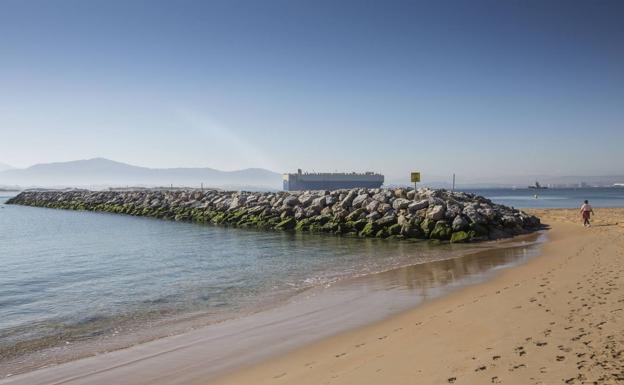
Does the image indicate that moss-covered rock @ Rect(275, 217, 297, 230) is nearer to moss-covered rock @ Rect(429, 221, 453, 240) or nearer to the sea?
the sea

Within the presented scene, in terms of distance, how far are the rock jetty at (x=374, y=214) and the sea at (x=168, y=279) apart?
6.66 ft

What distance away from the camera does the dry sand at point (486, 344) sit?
204 inches

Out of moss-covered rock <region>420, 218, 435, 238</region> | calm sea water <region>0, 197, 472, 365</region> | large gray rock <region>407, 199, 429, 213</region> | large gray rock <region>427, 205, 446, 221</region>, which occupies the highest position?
large gray rock <region>407, 199, 429, 213</region>

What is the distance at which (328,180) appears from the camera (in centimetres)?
8794

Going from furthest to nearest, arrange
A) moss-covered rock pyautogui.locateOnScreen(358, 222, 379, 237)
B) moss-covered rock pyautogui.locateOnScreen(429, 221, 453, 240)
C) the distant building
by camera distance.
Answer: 1. the distant building
2. moss-covered rock pyautogui.locateOnScreen(358, 222, 379, 237)
3. moss-covered rock pyautogui.locateOnScreen(429, 221, 453, 240)

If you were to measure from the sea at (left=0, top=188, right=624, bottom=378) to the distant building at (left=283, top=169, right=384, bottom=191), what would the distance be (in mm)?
62701

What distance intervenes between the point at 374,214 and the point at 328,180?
206 ft

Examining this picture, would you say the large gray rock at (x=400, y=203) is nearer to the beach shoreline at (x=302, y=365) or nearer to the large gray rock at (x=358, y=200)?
the large gray rock at (x=358, y=200)

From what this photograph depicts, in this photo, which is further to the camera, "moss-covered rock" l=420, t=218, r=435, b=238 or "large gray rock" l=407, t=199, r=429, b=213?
"large gray rock" l=407, t=199, r=429, b=213

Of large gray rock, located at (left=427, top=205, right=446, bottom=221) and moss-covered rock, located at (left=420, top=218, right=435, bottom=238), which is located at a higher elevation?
large gray rock, located at (left=427, top=205, right=446, bottom=221)

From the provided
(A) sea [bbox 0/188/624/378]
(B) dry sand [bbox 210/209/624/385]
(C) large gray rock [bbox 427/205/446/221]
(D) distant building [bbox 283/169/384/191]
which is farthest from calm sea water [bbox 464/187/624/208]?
(B) dry sand [bbox 210/209/624/385]

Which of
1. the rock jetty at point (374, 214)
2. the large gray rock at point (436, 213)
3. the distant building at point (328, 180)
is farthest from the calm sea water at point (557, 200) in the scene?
the large gray rock at point (436, 213)

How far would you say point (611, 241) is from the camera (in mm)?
17609

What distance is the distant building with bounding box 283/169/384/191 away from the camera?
3420 inches
